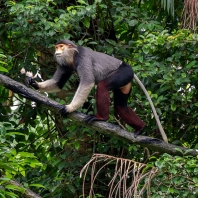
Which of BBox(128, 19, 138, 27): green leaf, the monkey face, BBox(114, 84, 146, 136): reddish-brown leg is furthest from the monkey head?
BBox(128, 19, 138, 27): green leaf

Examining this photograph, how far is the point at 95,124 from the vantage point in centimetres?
492

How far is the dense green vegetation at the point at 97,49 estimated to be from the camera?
5.79 meters

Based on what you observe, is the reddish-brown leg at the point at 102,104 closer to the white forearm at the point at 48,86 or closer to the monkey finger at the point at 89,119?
the monkey finger at the point at 89,119

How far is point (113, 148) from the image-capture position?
661cm

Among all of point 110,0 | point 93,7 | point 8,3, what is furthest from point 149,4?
point 8,3

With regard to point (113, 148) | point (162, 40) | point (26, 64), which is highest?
point (162, 40)

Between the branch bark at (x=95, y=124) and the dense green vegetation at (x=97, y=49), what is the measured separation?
34cm

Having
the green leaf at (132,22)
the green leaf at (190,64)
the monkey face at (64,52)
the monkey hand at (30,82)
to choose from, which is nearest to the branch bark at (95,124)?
the monkey hand at (30,82)

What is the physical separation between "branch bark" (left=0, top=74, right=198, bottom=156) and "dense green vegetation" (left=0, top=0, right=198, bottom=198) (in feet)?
1.12

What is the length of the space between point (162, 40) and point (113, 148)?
5.16ft

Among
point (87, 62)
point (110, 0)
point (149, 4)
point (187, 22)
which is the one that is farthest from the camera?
point (149, 4)

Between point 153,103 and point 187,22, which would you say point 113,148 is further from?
point 187,22

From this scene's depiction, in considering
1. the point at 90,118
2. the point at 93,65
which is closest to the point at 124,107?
the point at 93,65

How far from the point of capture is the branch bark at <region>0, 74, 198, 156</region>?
15.5 feet
